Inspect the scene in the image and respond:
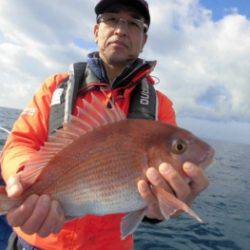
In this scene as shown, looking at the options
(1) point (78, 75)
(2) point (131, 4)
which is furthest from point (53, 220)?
(2) point (131, 4)

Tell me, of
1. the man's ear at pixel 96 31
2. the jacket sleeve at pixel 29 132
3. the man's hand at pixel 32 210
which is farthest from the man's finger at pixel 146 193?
the man's ear at pixel 96 31

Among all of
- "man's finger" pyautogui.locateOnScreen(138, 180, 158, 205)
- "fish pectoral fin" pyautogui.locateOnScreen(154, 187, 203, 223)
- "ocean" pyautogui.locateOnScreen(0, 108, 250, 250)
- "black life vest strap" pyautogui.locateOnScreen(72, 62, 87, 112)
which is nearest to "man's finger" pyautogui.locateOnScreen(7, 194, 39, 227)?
"man's finger" pyautogui.locateOnScreen(138, 180, 158, 205)

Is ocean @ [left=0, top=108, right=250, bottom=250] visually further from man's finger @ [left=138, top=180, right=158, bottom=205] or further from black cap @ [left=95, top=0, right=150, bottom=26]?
man's finger @ [left=138, top=180, right=158, bottom=205]

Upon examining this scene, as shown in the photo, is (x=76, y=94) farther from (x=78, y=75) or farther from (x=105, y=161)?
(x=105, y=161)

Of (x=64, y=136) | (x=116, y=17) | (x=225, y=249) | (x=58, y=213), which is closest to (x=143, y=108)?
(x=116, y=17)

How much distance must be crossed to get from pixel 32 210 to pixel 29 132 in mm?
1543

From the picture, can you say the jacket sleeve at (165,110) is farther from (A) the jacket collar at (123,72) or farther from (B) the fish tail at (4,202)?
(B) the fish tail at (4,202)

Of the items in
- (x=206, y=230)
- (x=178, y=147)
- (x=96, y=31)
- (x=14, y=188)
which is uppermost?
(x=96, y=31)

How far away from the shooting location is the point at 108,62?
5.45 meters

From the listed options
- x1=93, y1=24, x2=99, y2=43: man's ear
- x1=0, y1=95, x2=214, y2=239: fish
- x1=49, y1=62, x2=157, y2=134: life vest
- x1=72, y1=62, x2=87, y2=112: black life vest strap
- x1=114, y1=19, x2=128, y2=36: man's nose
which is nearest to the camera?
x1=0, y1=95, x2=214, y2=239: fish

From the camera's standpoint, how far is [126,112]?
512 cm

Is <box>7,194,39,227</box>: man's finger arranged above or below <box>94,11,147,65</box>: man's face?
below

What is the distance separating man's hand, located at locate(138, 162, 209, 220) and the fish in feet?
0.20

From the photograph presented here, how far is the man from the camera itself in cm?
319
